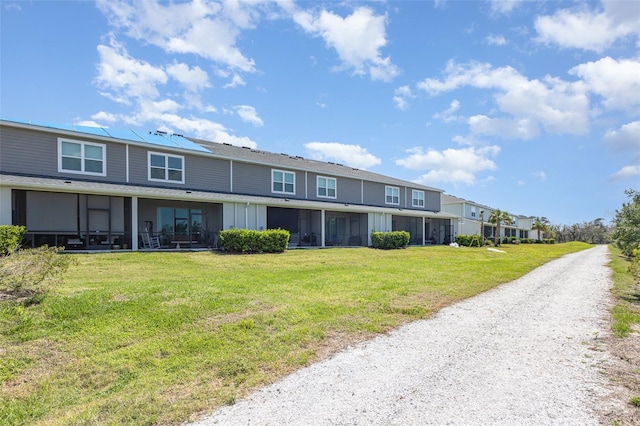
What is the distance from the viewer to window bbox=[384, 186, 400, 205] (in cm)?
3062

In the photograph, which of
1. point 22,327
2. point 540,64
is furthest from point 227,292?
point 540,64

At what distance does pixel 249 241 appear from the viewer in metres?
17.6

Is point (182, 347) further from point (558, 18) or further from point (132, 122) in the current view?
point (132, 122)

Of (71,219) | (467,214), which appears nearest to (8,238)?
(71,219)

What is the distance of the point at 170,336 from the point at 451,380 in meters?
3.96

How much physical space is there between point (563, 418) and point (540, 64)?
621 inches

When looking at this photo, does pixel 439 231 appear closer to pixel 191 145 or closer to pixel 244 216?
pixel 244 216

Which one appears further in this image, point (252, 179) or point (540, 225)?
point (540, 225)

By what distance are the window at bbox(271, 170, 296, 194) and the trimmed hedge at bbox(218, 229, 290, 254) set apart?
5519mm

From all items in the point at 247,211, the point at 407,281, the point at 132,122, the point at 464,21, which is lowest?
the point at 407,281

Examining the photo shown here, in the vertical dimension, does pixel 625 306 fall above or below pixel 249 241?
below

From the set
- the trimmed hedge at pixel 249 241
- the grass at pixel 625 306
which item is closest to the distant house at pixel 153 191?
the trimmed hedge at pixel 249 241

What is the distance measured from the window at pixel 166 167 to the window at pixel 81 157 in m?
2.20

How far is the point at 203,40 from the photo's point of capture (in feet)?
43.9
